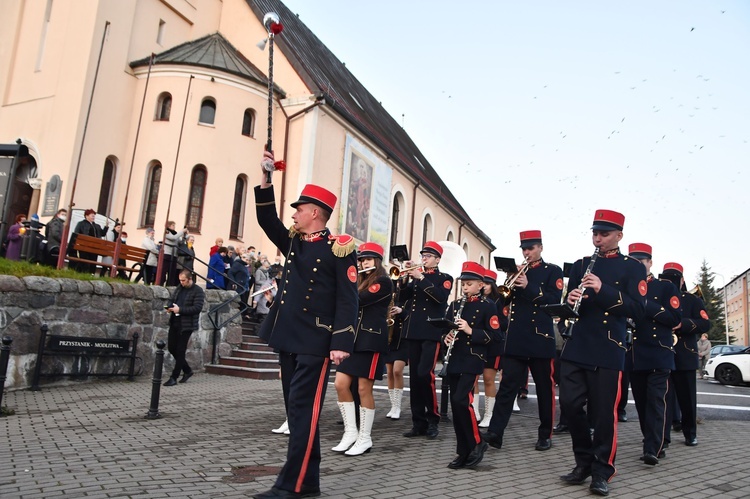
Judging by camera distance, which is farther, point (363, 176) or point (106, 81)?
point (363, 176)

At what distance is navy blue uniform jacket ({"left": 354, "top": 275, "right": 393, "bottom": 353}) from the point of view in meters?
6.56

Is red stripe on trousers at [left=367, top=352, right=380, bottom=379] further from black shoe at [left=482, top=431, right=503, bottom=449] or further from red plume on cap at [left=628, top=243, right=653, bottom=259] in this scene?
red plume on cap at [left=628, top=243, right=653, bottom=259]

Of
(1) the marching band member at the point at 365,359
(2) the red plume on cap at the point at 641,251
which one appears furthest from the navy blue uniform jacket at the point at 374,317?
(2) the red plume on cap at the point at 641,251

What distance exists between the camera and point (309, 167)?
74.7 feet

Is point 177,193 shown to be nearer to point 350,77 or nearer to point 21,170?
point 21,170

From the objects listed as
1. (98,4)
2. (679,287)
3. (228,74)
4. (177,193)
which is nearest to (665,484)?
(679,287)

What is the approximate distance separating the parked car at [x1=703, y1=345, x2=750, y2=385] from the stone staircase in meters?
13.5

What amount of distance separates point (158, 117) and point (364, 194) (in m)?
9.00

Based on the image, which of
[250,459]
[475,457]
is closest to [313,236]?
[250,459]

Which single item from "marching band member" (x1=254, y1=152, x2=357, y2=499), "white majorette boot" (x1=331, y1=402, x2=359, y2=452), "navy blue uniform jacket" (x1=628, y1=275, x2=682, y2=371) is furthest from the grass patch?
"navy blue uniform jacket" (x1=628, y1=275, x2=682, y2=371)

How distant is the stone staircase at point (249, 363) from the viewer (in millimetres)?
13031

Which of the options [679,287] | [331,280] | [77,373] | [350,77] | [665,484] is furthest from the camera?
[350,77]

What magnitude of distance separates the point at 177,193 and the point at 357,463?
17.1 metres

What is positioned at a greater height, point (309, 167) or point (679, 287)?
point (309, 167)
